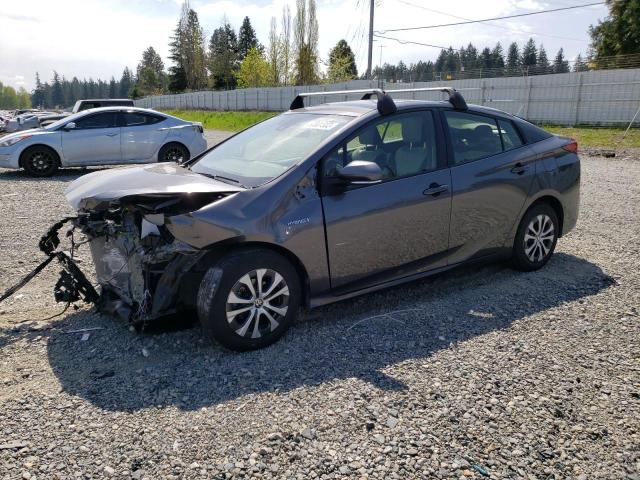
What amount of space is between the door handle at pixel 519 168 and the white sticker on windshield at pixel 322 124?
1809mm

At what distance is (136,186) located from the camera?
12.8 feet

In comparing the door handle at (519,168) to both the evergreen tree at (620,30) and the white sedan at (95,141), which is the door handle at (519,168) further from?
the evergreen tree at (620,30)

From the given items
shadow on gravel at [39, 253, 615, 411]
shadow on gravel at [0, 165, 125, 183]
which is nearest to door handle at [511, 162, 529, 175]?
shadow on gravel at [39, 253, 615, 411]

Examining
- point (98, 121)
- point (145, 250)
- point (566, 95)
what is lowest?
point (145, 250)

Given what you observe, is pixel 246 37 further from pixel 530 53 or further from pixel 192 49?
pixel 530 53

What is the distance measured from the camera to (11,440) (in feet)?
9.35

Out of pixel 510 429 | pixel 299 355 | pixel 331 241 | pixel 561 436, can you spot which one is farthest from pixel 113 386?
pixel 561 436

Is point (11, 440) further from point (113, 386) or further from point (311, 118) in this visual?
point (311, 118)

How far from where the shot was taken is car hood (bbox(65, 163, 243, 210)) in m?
3.73

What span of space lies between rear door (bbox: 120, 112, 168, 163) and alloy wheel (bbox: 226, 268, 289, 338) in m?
10.4

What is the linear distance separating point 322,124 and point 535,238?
2456 millimetres

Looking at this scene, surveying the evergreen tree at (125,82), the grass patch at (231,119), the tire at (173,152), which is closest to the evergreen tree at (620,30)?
the grass patch at (231,119)

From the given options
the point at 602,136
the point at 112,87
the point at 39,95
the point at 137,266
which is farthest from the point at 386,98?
the point at 39,95

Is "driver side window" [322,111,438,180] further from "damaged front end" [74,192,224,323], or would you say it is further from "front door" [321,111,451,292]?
"damaged front end" [74,192,224,323]
